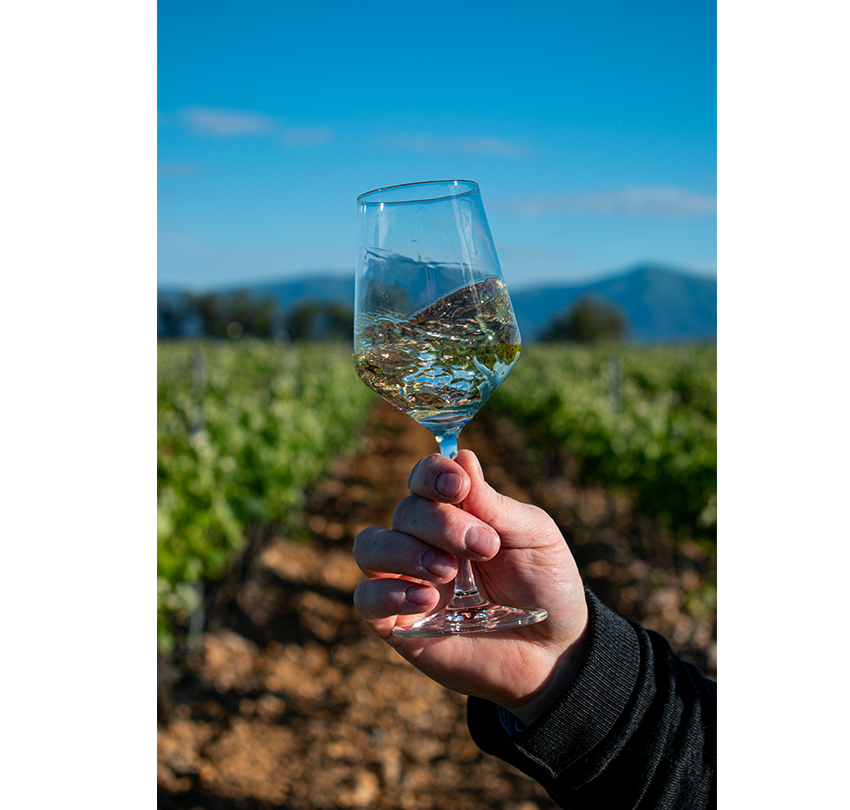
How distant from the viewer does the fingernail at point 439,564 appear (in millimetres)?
1258

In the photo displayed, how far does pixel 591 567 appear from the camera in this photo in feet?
20.7

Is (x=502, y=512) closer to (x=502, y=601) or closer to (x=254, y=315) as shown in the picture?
(x=502, y=601)

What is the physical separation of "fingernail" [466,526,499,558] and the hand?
0.32 feet

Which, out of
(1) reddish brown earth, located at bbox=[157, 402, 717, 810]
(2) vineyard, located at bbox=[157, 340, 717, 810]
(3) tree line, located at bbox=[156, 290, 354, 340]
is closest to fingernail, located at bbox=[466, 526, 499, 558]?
(1) reddish brown earth, located at bbox=[157, 402, 717, 810]

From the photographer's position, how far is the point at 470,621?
124 centimetres

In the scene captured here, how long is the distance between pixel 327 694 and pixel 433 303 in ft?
12.6

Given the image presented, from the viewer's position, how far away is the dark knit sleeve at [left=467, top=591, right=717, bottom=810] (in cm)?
134

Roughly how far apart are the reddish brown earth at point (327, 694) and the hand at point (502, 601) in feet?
1.70

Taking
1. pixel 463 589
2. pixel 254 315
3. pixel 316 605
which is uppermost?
pixel 254 315

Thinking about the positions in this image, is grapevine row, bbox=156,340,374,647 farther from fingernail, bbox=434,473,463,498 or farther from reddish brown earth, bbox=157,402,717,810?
fingernail, bbox=434,473,463,498

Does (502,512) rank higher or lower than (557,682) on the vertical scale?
higher

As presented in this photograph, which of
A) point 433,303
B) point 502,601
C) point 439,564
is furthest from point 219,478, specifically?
point 433,303
